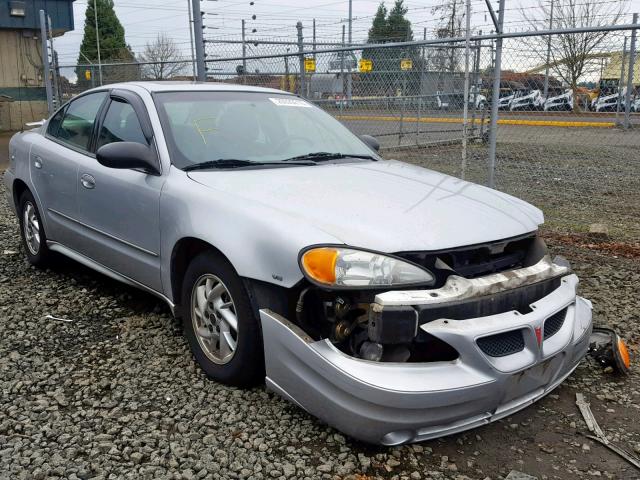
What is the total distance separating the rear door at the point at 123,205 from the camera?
11.7 ft

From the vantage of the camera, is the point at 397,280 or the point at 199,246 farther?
the point at 199,246

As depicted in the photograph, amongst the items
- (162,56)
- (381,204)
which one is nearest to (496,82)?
(381,204)

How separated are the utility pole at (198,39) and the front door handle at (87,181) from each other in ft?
17.4

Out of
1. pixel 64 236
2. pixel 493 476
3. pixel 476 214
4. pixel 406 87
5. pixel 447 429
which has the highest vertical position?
pixel 406 87

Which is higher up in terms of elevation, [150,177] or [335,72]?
[335,72]

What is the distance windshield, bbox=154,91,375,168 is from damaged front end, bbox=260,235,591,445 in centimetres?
131

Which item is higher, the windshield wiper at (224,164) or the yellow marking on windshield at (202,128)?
the yellow marking on windshield at (202,128)

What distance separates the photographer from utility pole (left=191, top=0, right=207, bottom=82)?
873cm

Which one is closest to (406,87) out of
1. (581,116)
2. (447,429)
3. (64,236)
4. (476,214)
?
(581,116)

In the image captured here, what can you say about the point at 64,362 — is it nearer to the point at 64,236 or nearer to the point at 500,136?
the point at 64,236

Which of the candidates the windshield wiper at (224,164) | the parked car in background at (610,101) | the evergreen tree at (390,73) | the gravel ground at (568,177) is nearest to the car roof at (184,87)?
the windshield wiper at (224,164)

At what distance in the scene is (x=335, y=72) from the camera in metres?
10.0

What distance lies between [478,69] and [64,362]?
278 inches

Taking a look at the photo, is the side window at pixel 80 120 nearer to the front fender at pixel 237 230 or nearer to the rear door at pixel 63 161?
the rear door at pixel 63 161
